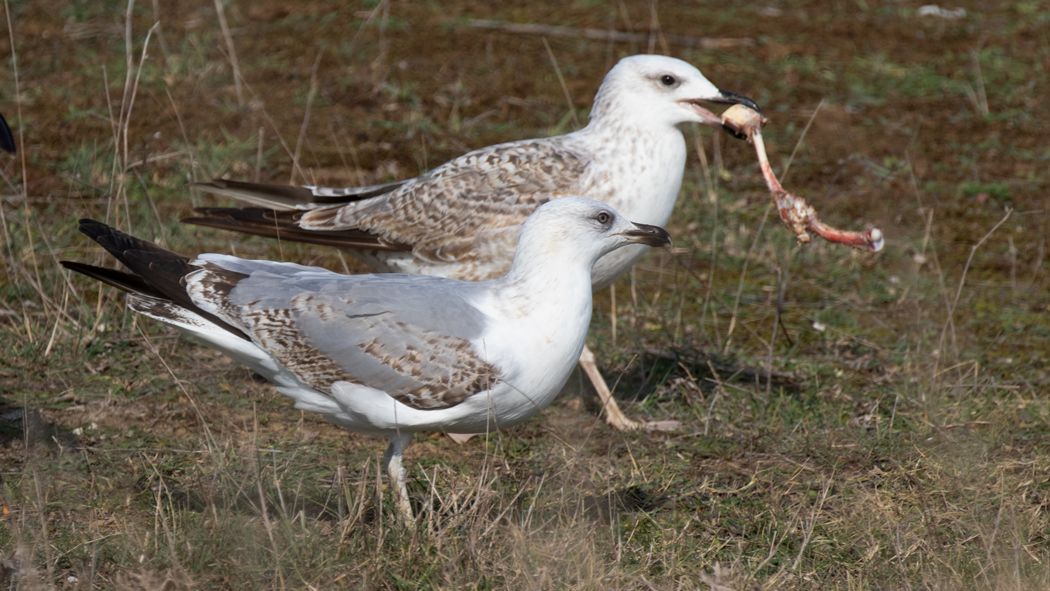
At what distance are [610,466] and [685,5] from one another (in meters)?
6.79

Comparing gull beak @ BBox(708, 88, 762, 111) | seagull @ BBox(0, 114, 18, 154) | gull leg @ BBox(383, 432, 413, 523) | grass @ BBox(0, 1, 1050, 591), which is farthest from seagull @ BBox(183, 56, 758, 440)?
gull leg @ BBox(383, 432, 413, 523)

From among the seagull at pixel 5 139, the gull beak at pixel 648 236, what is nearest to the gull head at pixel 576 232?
the gull beak at pixel 648 236

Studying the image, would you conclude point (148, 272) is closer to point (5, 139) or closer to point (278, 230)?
point (5, 139)

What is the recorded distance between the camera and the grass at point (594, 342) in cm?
349

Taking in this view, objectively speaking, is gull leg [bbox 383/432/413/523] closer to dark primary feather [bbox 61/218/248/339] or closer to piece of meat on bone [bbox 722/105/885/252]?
dark primary feather [bbox 61/218/248/339]

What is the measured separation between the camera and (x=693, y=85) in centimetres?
477

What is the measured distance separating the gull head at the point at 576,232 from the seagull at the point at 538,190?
Result: 735 mm

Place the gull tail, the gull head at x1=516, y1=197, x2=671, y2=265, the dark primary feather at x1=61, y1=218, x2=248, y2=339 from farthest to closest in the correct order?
1. the gull tail
2. the dark primary feather at x1=61, y1=218, x2=248, y2=339
3. the gull head at x1=516, y1=197, x2=671, y2=265

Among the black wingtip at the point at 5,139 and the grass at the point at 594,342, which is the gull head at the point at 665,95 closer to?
the grass at the point at 594,342

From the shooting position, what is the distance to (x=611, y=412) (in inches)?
192

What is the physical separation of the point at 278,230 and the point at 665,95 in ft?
6.01

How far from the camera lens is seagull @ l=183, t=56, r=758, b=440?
4.69m

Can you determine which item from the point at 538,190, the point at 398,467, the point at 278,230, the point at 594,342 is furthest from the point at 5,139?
the point at 594,342

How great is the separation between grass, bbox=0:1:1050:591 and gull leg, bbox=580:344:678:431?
6 centimetres
